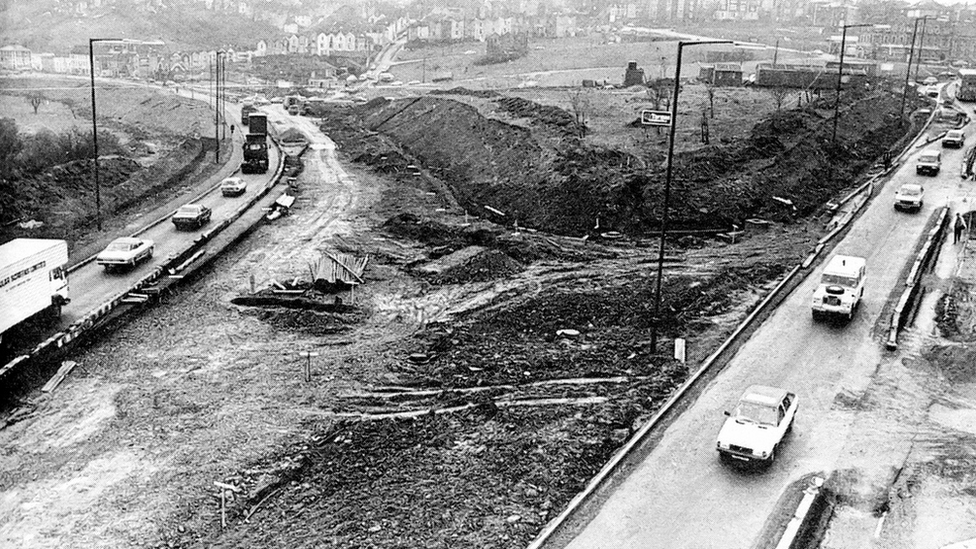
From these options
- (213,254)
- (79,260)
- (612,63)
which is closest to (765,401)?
(213,254)

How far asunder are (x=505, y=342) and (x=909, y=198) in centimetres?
2649

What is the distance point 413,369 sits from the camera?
95.5 ft

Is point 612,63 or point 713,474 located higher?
point 612,63

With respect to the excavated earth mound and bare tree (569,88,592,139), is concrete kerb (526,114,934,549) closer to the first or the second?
the excavated earth mound

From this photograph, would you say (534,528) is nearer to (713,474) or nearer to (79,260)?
(713,474)

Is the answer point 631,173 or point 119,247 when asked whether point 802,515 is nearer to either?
point 119,247

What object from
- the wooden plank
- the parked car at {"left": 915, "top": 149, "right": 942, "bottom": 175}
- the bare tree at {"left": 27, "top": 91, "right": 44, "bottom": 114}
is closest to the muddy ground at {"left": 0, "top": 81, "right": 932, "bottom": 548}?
the wooden plank

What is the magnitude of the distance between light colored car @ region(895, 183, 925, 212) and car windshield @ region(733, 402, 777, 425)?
1122 inches

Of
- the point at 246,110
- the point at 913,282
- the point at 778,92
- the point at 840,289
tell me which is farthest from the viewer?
the point at 246,110

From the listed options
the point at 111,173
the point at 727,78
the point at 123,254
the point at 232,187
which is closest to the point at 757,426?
the point at 123,254

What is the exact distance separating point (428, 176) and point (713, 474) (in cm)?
4504

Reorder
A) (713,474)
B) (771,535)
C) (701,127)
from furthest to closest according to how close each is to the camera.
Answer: (701,127) < (713,474) < (771,535)

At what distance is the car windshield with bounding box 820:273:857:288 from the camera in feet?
103

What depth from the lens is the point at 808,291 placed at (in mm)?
Result: 34500
